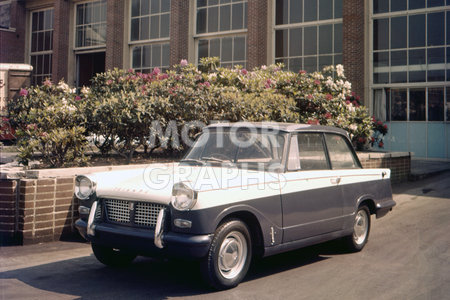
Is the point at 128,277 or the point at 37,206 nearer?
the point at 128,277

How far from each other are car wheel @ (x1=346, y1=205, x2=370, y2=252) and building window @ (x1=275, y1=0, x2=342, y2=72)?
59.6 ft

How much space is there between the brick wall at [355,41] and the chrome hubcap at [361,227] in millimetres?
17329

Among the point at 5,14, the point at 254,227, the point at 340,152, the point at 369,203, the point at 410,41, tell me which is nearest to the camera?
the point at 254,227

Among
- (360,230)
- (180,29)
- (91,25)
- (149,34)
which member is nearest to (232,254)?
(360,230)

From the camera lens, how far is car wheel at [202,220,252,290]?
4.73 metres

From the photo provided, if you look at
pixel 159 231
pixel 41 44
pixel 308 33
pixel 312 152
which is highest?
pixel 41 44

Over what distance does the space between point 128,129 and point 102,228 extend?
4.90m

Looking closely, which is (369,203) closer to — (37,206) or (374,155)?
(37,206)

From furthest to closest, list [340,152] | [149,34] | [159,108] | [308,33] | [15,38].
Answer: [15,38], [149,34], [308,33], [159,108], [340,152]

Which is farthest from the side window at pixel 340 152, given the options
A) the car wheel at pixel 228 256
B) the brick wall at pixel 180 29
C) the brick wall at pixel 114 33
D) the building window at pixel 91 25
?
the building window at pixel 91 25

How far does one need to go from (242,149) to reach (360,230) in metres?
2.37

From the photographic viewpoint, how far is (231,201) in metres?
4.90

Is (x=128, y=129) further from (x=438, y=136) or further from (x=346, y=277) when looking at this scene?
(x=438, y=136)

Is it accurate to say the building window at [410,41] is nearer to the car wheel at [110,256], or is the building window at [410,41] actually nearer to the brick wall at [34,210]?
the brick wall at [34,210]
